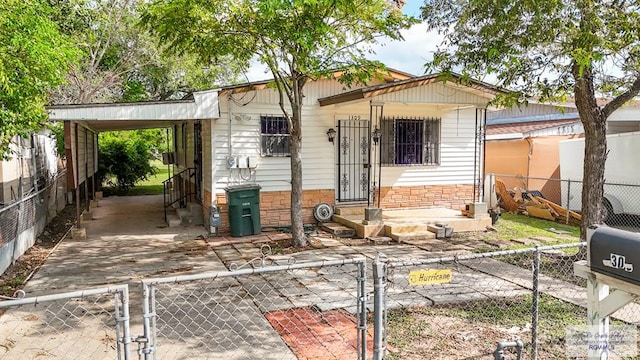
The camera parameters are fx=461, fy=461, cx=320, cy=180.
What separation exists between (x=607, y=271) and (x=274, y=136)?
8274 millimetres

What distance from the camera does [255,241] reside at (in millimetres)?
9203

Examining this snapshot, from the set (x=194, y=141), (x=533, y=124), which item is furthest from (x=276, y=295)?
(x=533, y=124)

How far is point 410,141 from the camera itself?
11430 millimetres

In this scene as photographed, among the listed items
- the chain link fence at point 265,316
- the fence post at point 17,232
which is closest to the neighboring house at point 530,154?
the chain link fence at point 265,316

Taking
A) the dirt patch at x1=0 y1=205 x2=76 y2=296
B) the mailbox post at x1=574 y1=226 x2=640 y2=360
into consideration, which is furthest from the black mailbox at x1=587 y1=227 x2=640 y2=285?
the dirt patch at x1=0 y1=205 x2=76 y2=296

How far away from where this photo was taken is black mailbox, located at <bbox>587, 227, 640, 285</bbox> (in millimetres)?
2377

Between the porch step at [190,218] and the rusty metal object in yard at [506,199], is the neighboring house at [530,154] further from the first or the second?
the porch step at [190,218]

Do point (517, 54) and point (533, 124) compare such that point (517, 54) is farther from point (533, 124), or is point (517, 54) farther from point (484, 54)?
point (533, 124)

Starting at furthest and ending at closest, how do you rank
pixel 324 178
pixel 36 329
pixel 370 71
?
pixel 324 178, pixel 370 71, pixel 36 329

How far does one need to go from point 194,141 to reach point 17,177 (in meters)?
4.22

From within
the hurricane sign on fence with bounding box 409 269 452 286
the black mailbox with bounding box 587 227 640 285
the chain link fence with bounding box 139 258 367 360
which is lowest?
the chain link fence with bounding box 139 258 367 360

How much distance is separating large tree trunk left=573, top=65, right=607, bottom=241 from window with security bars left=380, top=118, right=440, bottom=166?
460cm

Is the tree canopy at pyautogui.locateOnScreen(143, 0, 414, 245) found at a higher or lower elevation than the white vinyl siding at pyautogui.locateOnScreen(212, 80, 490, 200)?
higher

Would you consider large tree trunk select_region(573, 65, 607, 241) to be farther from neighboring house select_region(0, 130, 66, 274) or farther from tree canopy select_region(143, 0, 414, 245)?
neighboring house select_region(0, 130, 66, 274)
